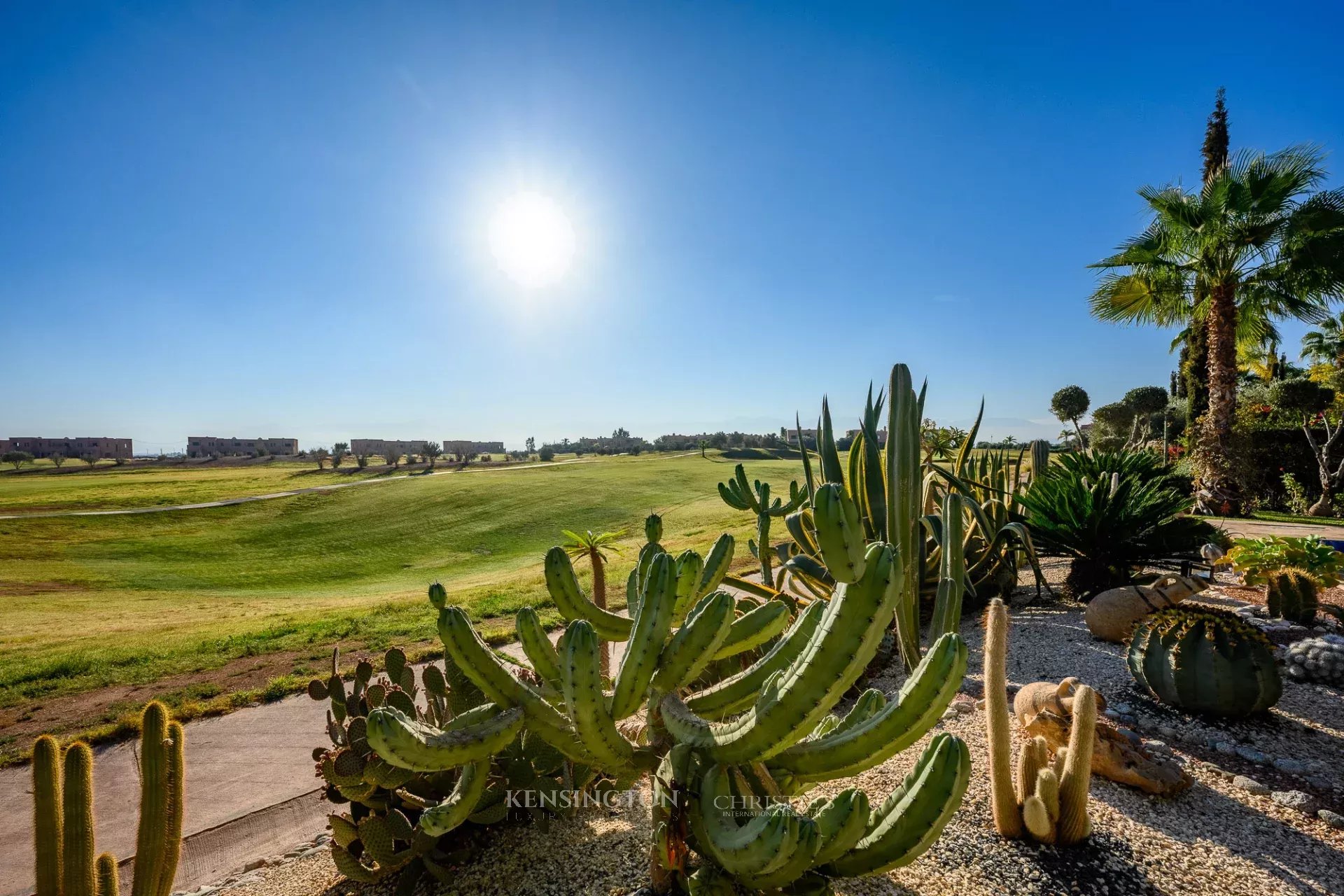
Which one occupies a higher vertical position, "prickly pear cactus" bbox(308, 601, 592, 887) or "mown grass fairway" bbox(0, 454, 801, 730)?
"prickly pear cactus" bbox(308, 601, 592, 887)

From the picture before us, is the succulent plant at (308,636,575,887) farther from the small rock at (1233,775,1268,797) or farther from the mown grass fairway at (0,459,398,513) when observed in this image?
the mown grass fairway at (0,459,398,513)

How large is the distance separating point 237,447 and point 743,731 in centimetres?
11610

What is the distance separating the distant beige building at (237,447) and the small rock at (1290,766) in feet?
339

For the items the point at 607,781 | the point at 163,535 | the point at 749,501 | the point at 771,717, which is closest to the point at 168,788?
the point at 607,781

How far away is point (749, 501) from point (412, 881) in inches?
120

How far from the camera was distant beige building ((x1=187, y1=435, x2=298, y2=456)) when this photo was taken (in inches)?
3442

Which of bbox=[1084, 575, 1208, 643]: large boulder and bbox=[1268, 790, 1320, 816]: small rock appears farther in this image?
bbox=[1084, 575, 1208, 643]: large boulder

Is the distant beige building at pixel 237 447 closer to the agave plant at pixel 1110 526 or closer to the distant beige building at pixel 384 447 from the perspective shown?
the distant beige building at pixel 384 447

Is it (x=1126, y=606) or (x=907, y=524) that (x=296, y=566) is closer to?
(x=907, y=524)

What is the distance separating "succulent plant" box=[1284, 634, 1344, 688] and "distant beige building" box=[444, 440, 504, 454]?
7839cm

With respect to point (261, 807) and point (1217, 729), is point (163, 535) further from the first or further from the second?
point (1217, 729)

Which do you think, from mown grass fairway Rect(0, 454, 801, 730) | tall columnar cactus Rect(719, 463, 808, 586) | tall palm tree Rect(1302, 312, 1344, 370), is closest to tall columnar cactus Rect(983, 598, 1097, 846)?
tall columnar cactus Rect(719, 463, 808, 586)

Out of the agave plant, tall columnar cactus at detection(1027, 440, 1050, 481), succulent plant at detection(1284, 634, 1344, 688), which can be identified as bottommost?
succulent plant at detection(1284, 634, 1344, 688)

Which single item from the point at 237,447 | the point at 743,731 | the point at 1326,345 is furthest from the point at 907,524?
the point at 237,447
